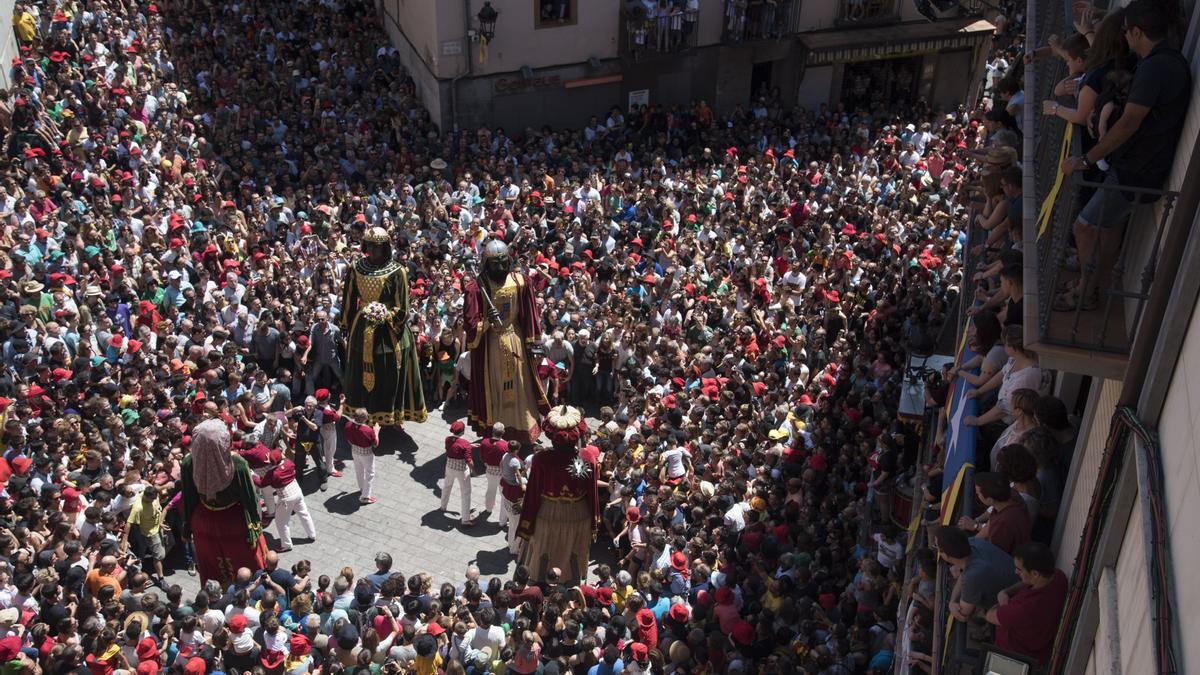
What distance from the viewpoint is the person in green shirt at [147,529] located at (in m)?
12.0

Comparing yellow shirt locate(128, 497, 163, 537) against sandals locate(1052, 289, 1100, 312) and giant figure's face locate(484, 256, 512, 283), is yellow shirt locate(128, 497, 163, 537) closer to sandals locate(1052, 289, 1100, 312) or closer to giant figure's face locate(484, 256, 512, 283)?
giant figure's face locate(484, 256, 512, 283)

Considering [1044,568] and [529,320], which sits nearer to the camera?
[1044,568]

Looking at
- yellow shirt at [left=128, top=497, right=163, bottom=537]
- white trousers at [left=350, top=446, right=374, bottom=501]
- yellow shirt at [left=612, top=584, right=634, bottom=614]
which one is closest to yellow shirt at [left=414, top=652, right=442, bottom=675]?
Answer: yellow shirt at [left=612, top=584, right=634, bottom=614]

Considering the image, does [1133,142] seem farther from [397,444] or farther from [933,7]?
[933,7]

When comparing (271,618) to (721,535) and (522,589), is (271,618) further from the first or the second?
(721,535)

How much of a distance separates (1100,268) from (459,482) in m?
8.19

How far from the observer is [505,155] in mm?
21312

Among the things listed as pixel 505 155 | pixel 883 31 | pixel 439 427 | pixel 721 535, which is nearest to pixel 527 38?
pixel 505 155

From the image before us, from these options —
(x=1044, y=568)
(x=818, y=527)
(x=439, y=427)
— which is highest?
(x=1044, y=568)

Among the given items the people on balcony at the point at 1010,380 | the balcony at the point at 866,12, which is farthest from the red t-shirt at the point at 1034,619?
the balcony at the point at 866,12

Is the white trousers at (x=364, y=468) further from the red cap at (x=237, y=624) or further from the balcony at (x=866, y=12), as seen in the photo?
the balcony at (x=866, y=12)

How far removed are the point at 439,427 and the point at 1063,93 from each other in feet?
31.1

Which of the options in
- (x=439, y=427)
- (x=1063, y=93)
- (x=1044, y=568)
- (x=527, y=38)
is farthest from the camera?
(x=527, y=38)

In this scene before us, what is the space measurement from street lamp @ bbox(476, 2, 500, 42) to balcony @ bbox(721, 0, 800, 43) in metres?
4.68
